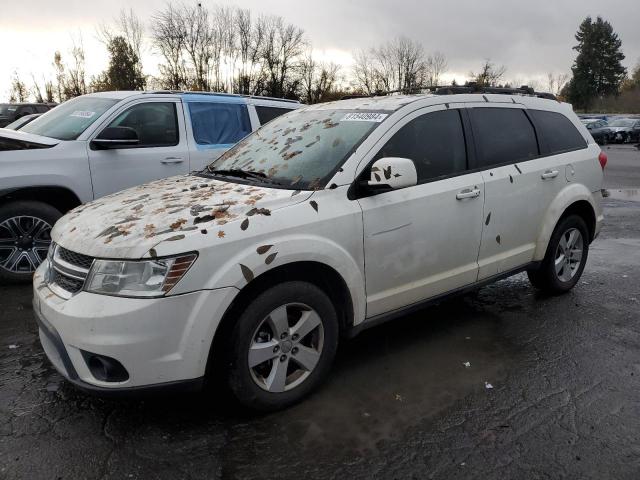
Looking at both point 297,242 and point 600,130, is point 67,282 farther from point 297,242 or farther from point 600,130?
point 600,130

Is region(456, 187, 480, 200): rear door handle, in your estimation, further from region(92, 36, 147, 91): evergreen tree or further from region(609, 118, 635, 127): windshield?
region(609, 118, 635, 127): windshield

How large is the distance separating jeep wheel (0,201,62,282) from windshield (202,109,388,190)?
217cm

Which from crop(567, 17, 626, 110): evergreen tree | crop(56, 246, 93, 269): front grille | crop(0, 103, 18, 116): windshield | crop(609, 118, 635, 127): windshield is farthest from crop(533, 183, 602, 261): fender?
crop(567, 17, 626, 110): evergreen tree

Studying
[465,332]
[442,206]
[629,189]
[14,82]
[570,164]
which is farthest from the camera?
[14,82]

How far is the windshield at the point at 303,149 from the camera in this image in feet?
10.8

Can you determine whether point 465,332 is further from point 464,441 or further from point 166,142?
point 166,142

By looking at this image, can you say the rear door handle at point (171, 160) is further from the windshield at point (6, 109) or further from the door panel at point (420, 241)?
the windshield at point (6, 109)

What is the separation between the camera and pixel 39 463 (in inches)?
101

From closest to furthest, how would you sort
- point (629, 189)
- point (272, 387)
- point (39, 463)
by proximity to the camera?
point (39, 463) < point (272, 387) < point (629, 189)

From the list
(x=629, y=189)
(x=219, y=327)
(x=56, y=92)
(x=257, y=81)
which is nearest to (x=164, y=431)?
(x=219, y=327)

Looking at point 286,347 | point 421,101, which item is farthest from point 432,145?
point 286,347

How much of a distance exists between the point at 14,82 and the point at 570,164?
3474 cm

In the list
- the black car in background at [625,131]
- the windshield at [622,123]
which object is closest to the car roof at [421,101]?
the black car in background at [625,131]

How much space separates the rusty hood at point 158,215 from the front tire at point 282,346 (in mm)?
471
